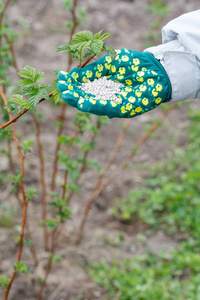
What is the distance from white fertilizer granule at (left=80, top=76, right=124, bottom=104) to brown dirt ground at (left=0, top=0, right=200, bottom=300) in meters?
1.26

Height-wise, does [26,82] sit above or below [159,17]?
below

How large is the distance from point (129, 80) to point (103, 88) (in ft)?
0.50

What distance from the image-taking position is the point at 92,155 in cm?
361

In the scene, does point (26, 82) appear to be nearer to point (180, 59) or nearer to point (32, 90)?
point (32, 90)

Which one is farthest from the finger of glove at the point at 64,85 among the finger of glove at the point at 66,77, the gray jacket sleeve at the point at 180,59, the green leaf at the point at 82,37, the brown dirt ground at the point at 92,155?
the brown dirt ground at the point at 92,155

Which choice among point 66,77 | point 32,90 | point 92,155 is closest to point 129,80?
point 66,77

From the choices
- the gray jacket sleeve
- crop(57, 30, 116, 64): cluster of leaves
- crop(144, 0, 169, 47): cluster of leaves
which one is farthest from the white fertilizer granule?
crop(144, 0, 169, 47): cluster of leaves

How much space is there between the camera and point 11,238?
2.65 metres

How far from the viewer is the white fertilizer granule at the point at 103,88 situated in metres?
1.42

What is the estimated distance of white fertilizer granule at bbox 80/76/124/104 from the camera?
142cm

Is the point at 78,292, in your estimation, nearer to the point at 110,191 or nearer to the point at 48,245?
the point at 48,245

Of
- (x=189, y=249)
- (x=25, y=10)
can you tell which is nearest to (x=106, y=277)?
(x=189, y=249)

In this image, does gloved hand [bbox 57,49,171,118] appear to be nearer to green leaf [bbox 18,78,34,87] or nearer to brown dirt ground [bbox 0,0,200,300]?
green leaf [bbox 18,78,34,87]

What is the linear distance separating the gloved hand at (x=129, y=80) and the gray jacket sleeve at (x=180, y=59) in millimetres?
36
